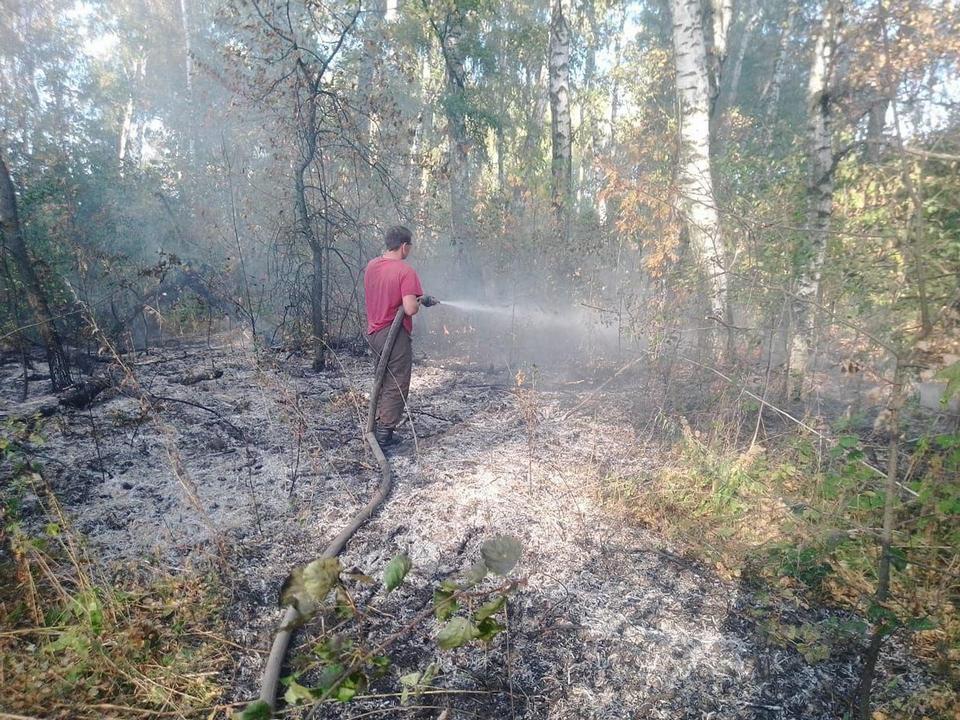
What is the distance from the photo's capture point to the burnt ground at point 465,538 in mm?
2191

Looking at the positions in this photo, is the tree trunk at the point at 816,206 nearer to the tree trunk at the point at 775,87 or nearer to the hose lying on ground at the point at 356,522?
the hose lying on ground at the point at 356,522

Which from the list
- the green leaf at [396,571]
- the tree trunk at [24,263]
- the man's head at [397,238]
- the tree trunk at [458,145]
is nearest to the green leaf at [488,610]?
the green leaf at [396,571]

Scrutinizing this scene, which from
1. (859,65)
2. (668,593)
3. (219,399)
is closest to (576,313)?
(859,65)

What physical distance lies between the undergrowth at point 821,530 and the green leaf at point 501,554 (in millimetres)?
1277

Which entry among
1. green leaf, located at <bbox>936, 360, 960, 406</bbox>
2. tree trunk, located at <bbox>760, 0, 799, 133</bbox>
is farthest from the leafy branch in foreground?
tree trunk, located at <bbox>760, 0, 799, 133</bbox>

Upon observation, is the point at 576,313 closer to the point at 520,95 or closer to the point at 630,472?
the point at 630,472

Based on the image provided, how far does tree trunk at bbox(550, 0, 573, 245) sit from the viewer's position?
974 centimetres

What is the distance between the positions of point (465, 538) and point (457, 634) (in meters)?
1.65

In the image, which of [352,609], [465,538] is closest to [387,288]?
[465,538]

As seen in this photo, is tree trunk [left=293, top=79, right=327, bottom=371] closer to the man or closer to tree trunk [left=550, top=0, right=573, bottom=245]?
the man

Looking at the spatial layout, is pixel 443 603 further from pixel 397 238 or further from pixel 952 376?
pixel 397 238

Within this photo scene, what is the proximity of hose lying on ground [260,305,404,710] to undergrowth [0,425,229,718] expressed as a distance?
254 mm

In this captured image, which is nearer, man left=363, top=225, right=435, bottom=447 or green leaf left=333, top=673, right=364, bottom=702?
green leaf left=333, top=673, right=364, bottom=702

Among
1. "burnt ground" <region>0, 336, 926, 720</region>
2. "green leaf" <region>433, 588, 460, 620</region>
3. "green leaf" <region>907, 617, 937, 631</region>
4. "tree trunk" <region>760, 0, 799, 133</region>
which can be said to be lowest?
"burnt ground" <region>0, 336, 926, 720</region>
